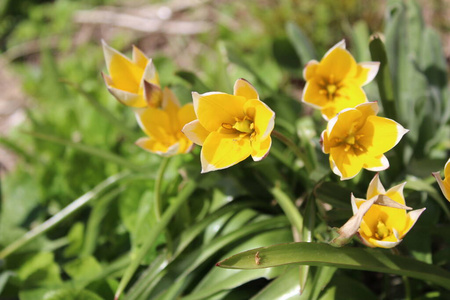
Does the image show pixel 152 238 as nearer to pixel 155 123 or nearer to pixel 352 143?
pixel 155 123

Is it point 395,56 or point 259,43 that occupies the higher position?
point 395,56

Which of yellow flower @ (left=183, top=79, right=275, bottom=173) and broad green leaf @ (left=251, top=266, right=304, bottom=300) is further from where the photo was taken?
broad green leaf @ (left=251, top=266, right=304, bottom=300)

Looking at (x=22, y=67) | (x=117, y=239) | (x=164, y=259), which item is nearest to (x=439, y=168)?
(x=164, y=259)

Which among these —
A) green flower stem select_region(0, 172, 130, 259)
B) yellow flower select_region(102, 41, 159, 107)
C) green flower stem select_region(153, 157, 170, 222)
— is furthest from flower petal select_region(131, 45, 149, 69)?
green flower stem select_region(0, 172, 130, 259)

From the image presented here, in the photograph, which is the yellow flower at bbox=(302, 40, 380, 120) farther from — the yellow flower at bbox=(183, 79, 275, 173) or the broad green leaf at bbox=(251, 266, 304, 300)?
the broad green leaf at bbox=(251, 266, 304, 300)

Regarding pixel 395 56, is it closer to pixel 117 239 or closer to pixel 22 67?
pixel 117 239

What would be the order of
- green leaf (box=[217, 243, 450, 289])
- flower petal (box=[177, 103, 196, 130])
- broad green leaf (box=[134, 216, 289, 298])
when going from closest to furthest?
1. green leaf (box=[217, 243, 450, 289])
2. flower petal (box=[177, 103, 196, 130])
3. broad green leaf (box=[134, 216, 289, 298])
